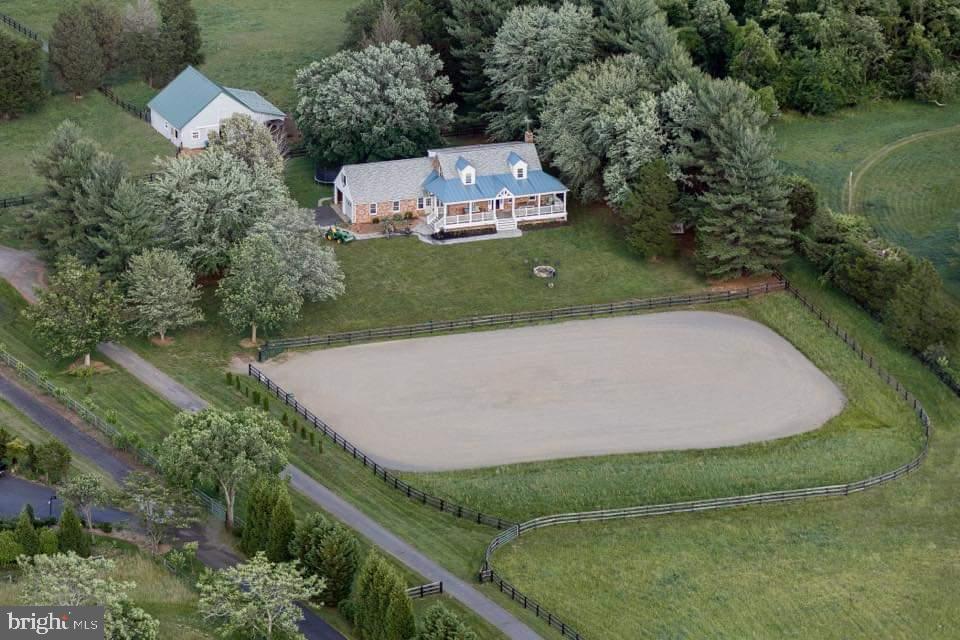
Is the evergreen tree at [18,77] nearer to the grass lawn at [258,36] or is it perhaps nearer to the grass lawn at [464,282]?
the grass lawn at [258,36]

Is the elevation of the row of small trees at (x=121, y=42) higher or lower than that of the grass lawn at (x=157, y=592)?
higher

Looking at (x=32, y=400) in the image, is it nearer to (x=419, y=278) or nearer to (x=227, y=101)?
(x=419, y=278)

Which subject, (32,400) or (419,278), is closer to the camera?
(32,400)

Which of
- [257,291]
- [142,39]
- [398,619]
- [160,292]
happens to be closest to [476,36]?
[142,39]

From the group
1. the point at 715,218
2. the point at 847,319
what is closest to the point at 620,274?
the point at 715,218

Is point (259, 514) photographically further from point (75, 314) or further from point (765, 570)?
point (765, 570)

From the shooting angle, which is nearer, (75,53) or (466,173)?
(466,173)

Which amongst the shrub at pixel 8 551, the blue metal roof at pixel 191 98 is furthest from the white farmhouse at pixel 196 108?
the shrub at pixel 8 551
